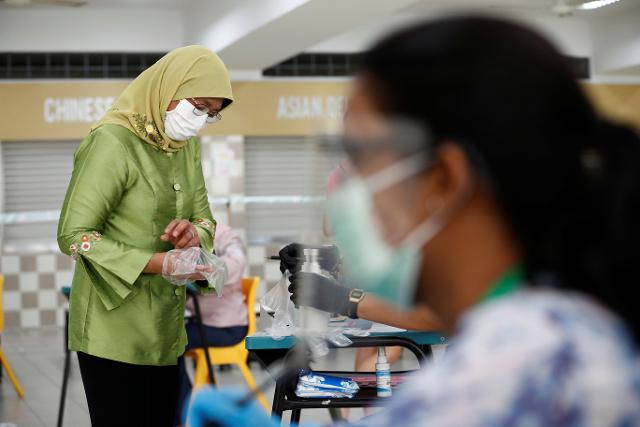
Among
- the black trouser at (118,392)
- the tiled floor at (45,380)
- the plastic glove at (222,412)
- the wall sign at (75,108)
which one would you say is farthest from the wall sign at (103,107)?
the plastic glove at (222,412)

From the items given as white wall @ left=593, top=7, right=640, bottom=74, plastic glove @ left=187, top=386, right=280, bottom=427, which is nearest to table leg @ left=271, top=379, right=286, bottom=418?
plastic glove @ left=187, top=386, right=280, bottom=427

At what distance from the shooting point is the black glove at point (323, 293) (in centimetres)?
233

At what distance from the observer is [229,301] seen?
4.80 meters

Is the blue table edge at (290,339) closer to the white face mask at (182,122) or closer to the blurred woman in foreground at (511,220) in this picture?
the white face mask at (182,122)

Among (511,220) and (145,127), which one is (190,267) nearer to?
(145,127)

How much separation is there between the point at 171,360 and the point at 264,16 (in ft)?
15.0

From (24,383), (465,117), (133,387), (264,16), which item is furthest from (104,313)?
(264,16)

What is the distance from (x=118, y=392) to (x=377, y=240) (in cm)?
168

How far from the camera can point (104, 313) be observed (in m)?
2.46

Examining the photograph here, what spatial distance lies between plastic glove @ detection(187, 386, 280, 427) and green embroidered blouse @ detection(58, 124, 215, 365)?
4.19ft

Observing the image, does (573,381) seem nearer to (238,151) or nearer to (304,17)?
(304,17)

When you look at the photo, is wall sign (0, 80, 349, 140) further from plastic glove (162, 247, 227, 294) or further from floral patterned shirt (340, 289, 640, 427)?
floral patterned shirt (340, 289, 640, 427)

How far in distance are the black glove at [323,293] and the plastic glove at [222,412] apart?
113 centimetres

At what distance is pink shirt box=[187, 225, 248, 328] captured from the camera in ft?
15.5
